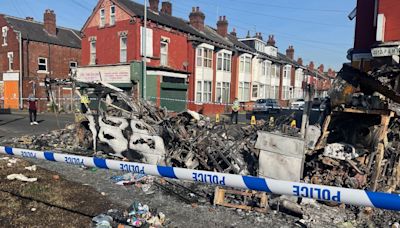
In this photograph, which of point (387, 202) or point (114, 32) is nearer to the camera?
point (387, 202)

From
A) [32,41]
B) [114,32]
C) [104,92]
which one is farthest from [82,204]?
[32,41]

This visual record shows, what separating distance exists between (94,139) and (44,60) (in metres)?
25.2

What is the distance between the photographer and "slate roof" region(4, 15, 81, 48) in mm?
29484

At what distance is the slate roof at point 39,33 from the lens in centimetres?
2948

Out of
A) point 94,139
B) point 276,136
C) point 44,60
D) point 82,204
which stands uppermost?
point 44,60

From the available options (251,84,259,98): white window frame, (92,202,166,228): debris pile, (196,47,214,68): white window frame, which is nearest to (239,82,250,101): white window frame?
(251,84,259,98): white window frame

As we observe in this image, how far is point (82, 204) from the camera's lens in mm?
5516

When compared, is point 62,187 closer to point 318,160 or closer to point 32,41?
point 318,160

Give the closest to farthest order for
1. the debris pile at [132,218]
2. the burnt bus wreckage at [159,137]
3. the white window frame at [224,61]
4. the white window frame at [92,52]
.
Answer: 1. the debris pile at [132,218]
2. the burnt bus wreckage at [159,137]
3. the white window frame at [92,52]
4. the white window frame at [224,61]

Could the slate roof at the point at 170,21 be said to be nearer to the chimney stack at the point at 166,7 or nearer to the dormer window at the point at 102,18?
the chimney stack at the point at 166,7

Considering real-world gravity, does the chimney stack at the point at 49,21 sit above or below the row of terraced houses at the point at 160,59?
above

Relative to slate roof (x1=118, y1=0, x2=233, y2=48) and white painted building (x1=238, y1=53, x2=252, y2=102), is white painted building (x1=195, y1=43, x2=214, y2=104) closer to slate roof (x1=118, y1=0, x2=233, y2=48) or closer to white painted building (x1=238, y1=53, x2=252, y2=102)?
slate roof (x1=118, y1=0, x2=233, y2=48)

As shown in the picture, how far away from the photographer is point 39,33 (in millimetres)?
30688

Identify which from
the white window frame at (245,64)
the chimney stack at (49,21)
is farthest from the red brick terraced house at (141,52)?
the chimney stack at (49,21)
